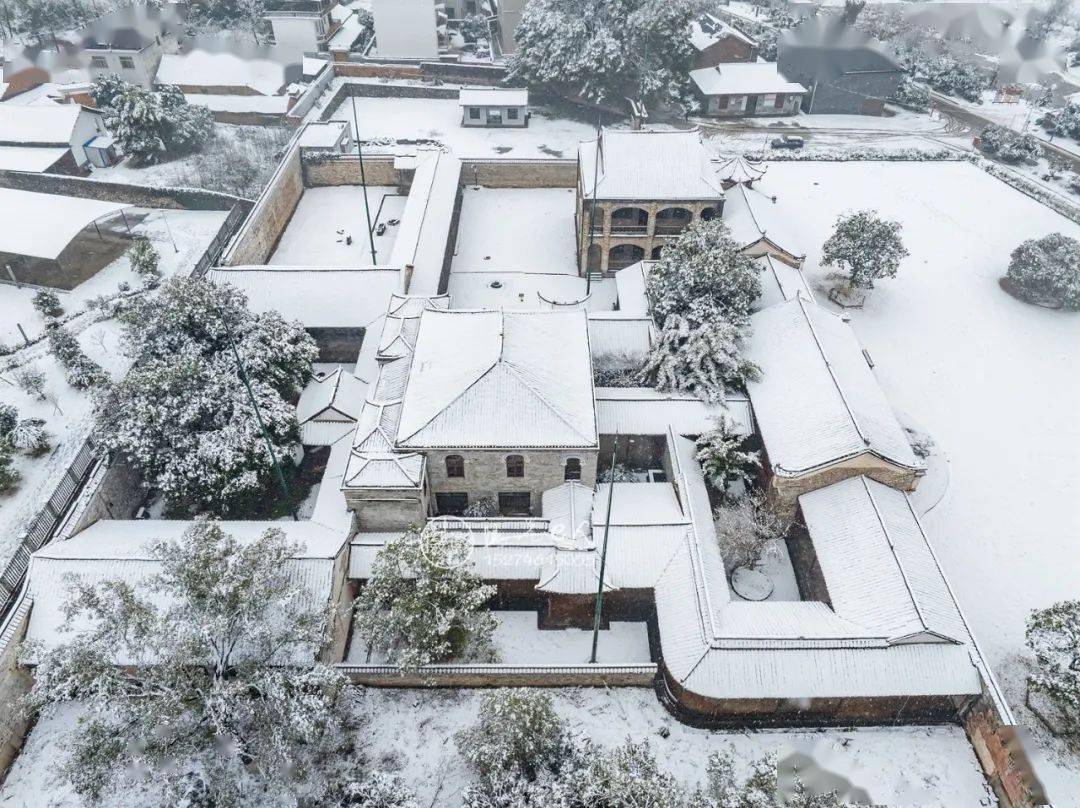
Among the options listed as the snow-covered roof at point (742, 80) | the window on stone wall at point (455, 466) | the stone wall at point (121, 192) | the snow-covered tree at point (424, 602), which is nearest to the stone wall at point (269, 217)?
the stone wall at point (121, 192)

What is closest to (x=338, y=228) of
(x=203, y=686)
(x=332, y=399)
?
(x=332, y=399)

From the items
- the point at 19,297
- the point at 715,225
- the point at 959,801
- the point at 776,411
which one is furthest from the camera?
the point at 19,297

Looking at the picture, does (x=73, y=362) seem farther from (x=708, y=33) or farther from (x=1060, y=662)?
(x=708, y=33)

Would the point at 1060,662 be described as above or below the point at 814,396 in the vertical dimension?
below

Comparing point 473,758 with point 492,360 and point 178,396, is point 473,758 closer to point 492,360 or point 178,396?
point 492,360

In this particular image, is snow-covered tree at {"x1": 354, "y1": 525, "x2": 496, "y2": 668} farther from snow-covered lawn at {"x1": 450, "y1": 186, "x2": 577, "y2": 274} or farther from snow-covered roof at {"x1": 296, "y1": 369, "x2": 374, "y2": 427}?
snow-covered lawn at {"x1": 450, "y1": 186, "x2": 577, "y2": 274}

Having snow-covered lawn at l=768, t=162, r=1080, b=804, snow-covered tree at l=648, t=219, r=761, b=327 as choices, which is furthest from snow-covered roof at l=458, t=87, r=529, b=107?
snow-covered tree at l=648, t=219, r=761, b=327

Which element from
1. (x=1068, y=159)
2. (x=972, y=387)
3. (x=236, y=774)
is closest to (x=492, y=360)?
(x=236, y=774)
